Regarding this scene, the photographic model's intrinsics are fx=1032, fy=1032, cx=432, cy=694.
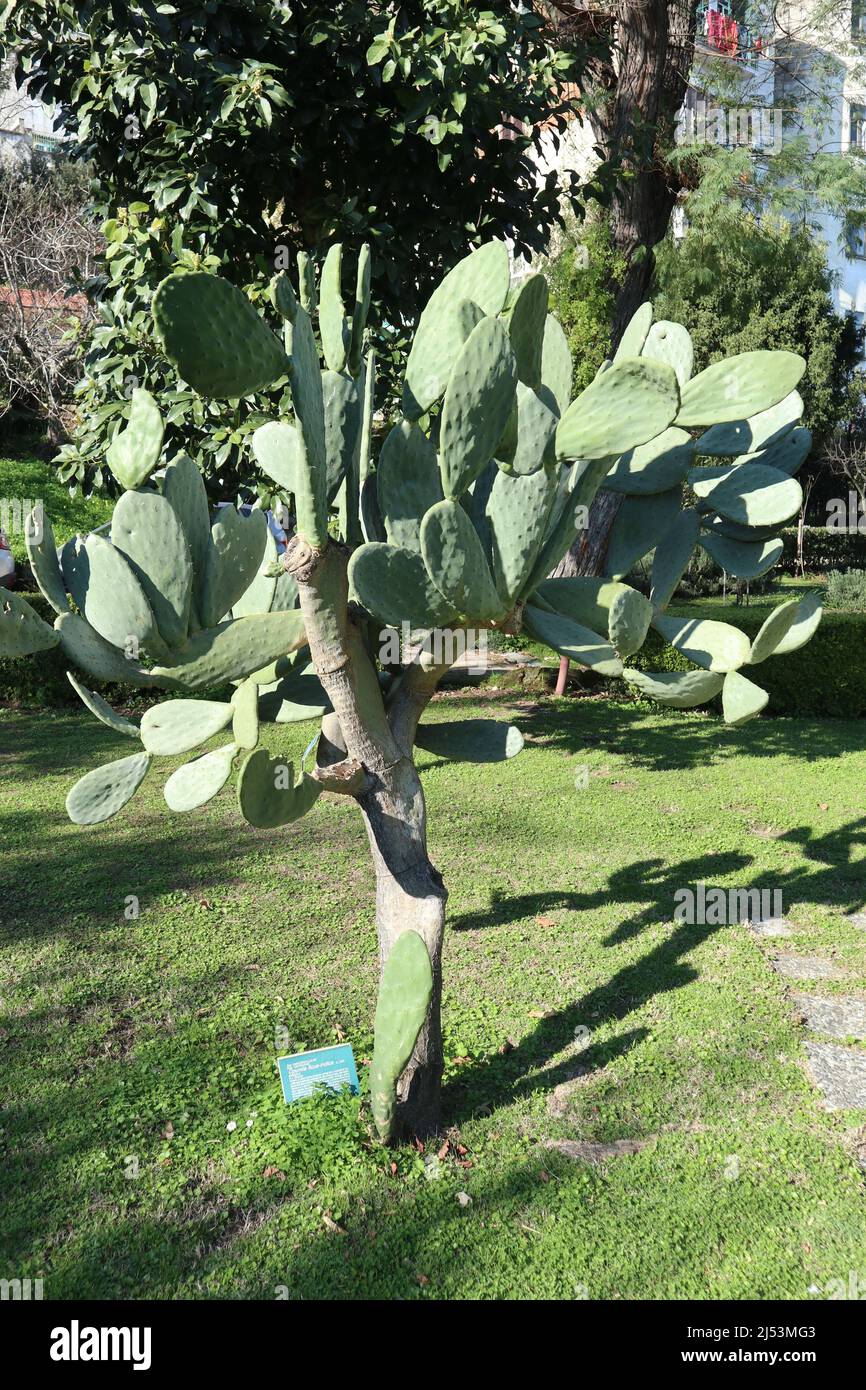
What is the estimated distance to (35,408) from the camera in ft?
60.0

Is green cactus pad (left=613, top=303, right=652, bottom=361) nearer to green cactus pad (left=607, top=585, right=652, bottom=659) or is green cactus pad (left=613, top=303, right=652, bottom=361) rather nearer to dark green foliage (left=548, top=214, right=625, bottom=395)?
green cactus pad (left=607, top=585, right=652, bottom=659)

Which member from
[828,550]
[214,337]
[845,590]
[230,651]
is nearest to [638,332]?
[230,651]

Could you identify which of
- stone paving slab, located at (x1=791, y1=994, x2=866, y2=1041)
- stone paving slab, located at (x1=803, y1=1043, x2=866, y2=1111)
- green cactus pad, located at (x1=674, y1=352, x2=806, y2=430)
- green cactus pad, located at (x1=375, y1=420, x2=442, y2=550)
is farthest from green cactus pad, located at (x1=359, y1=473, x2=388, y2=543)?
stone paving slab, located at (x1=791, y1=994, x2=866, y2=1041)

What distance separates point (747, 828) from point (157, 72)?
14.7 ft

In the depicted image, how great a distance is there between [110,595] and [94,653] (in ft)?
0.52

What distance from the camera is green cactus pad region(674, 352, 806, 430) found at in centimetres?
226

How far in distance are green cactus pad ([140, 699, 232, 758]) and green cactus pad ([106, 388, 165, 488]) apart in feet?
2.16

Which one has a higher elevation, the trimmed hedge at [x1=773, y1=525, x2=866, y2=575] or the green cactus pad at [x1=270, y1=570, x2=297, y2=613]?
the green cactus pad at [x1=270, y1=570, x2=297, y2=613]

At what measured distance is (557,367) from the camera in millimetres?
2443

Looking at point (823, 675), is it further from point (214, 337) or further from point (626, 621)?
point (214, 337)

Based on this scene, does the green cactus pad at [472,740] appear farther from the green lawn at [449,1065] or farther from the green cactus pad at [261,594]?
the green lawn at [449,1065]

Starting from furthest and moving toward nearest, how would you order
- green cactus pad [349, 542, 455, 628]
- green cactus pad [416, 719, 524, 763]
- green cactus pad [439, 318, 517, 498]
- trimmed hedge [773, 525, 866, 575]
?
trimmed hedge [773, 525, 866, 575] < green cactus pad [416, 719, 524, 763] < green cactus pad [349, 542, 455, 628] < green cactus pad [439, 318, 517, 498]

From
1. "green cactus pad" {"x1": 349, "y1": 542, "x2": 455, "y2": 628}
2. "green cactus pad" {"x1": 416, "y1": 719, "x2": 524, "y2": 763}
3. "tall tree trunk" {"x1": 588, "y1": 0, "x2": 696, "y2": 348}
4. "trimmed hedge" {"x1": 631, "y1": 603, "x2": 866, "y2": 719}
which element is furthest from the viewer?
"trimmed hedge" {"x1": 631, "y1": 603, "x2": 866, "y2": 719}

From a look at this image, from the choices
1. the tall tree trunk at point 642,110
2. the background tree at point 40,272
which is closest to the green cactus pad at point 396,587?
the tall tree trunk at point 642,110
